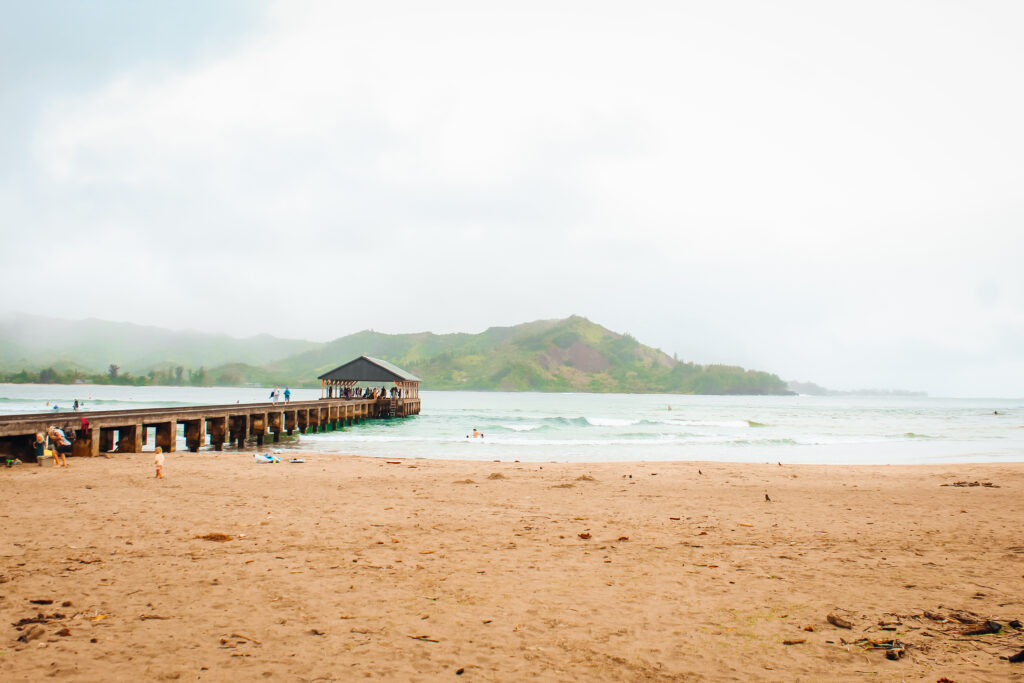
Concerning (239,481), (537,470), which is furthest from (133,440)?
(537,470)

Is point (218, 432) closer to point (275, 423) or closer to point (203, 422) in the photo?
point (203, 422)

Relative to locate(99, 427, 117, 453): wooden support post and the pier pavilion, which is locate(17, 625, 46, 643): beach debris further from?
the pier pavilion

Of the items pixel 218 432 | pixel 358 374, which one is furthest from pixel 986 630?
pixel 358 374

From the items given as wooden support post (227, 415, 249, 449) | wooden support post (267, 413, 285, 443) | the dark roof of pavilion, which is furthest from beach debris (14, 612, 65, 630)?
the dark roof of pavilion

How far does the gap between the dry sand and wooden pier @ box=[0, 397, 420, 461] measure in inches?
215

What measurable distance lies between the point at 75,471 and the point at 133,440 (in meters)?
6.27

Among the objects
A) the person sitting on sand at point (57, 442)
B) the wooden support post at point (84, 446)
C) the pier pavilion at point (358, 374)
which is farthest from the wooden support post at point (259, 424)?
the pier pavilion at point (358, 374)

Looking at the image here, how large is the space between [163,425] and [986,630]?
953 inches

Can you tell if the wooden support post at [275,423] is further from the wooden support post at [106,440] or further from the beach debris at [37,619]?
the beach debris at [37,619]

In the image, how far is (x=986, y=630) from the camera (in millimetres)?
5109

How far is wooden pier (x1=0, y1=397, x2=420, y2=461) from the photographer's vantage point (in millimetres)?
16500

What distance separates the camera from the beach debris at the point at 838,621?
17.3 feet

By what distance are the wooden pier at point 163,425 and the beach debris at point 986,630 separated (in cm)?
1961

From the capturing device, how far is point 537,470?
17672 mm
